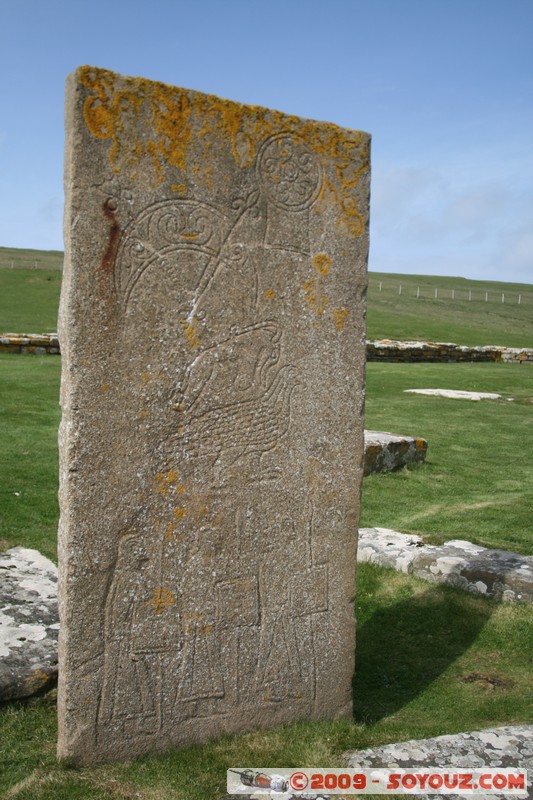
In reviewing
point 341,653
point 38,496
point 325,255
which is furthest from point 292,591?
point 38,496

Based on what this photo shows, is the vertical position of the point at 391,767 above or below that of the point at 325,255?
below

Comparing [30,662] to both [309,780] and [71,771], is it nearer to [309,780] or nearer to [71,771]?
[71,771]

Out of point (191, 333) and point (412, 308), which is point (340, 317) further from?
point (412, 308)

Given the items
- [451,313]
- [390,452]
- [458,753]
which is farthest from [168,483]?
[451,313]

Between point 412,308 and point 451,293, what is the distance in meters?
19.5

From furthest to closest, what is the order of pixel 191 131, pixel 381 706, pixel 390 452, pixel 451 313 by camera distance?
pixel 451 313 < pixel 390 452 < pixel 381 706 < pixel 191 131

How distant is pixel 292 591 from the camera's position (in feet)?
12.7

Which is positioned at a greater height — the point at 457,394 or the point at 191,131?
the point at 191,131

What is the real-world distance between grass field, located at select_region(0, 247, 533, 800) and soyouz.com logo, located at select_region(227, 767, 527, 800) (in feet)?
0.31

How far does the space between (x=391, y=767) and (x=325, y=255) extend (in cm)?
234

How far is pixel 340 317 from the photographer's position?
152 inches

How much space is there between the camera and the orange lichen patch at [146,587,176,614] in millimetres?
3562

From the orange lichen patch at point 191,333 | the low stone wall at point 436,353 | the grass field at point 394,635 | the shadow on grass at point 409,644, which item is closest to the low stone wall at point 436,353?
the low stone wall at point 436,353

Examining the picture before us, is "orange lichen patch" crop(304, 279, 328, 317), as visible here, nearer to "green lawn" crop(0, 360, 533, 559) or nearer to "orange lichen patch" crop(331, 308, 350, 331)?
"orange lichen patch" crop(331, 308, 350, 331)
